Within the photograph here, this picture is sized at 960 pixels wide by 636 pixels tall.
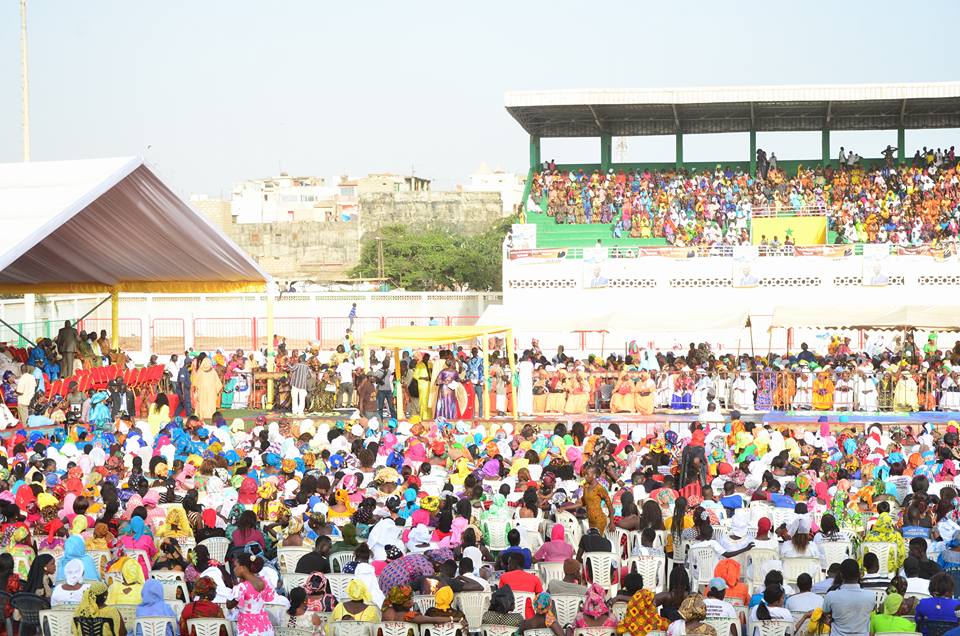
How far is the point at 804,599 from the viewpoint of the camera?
29.8 ft

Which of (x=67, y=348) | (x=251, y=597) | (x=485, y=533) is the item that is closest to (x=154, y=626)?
(x=251, y=597)

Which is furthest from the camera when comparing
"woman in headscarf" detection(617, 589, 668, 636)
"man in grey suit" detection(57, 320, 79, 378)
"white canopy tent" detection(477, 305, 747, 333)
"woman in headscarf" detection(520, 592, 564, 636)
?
"white canopy tent" detection(477, 305, 747, 333)

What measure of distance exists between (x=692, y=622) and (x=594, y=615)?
720 mm

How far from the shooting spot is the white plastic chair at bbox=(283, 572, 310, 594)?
9.81 metres

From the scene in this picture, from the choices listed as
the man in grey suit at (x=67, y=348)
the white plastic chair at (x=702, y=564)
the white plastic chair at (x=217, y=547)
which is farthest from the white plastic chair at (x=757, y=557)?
the man in grey suit at (x=67, y=348)

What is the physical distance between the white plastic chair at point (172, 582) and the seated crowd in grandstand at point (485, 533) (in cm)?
2

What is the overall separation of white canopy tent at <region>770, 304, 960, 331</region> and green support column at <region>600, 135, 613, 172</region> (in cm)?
1578

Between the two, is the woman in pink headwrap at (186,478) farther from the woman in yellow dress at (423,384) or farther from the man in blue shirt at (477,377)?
the man in blue shirt at (477,377)

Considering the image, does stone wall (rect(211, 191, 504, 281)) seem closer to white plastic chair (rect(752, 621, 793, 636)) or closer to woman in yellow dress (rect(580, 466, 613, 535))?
woman in yellow dress (rect(580, 466, 613, 535))

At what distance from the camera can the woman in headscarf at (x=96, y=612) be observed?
29.5ft

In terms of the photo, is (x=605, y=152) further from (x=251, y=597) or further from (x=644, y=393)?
(x=251, y=597)

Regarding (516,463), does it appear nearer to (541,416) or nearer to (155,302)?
(541,416)

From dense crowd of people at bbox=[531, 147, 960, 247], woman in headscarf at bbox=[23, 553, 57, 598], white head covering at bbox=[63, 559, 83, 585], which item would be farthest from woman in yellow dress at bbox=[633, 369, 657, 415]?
dense crowd of people at bbox=[531, 147, 960, 247]

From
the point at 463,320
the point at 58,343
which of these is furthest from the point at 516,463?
the point at 463,320
